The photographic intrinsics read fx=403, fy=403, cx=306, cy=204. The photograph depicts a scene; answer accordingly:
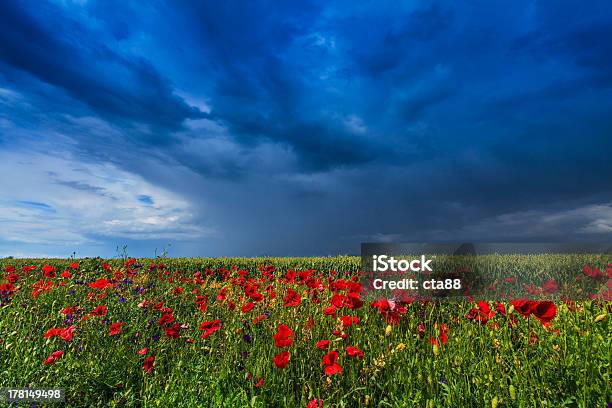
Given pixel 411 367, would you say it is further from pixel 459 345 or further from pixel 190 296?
pixel 190 296

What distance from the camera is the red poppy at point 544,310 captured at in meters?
2.55

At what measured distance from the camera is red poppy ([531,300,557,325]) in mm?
2555

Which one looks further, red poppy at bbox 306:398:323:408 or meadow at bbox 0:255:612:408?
meadow at bbox 0:255:612:408

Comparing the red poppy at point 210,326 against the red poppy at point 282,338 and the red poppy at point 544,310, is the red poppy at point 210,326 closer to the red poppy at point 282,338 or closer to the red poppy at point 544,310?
the red poppy at point 282,338

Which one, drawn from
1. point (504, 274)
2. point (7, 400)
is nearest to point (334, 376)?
point (7, 400)

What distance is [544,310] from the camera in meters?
2.59

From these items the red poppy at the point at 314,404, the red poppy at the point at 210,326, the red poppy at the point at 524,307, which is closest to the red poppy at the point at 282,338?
the red poppy at the point at 314,404

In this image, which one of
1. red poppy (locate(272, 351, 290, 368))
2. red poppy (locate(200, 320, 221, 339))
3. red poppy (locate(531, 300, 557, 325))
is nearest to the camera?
red poppy (locate(531, 300, 557, 325))

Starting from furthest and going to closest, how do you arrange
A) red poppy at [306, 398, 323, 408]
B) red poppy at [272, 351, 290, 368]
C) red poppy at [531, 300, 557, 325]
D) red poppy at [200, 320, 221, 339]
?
red poppy at [200, 320, 221, 339]
red poppy at [272, 351, 290, 368]
red poppy at [306, 398, 323, 408]
red poppy at [531, 300, 557, 325]

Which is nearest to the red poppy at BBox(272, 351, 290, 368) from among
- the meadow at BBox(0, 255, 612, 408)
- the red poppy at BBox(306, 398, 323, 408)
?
the meadow at BBox(0, 255, 612, 408)

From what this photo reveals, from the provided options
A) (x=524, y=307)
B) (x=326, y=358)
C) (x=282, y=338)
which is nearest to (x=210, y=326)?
(x=282, y=338)

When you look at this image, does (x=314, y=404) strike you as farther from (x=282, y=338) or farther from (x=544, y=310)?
(x=544, y=310)

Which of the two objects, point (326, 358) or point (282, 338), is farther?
point (282, 338)

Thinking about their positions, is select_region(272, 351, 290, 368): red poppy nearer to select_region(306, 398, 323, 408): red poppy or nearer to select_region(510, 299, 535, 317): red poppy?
select_region(306, 398, 323, 408): red poppy
